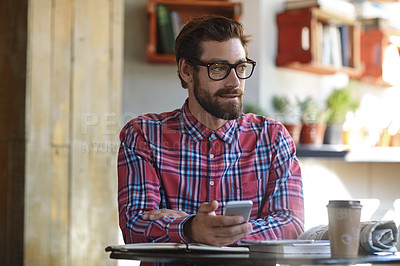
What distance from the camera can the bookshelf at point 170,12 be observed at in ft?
11.9

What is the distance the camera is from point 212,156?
1.80 metres

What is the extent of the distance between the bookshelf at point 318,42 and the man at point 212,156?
2116 millimetres

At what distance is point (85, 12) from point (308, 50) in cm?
165

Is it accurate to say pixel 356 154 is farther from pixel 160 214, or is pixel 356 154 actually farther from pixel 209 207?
pixel 209 207

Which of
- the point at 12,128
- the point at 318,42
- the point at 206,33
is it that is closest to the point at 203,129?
the point at 206,33

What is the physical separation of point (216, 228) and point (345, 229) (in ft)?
0.91

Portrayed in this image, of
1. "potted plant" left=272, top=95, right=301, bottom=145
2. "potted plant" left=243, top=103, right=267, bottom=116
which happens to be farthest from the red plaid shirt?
"potted plant" left=272, top=95, right=301, bottom=145

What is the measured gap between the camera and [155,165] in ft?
5.83

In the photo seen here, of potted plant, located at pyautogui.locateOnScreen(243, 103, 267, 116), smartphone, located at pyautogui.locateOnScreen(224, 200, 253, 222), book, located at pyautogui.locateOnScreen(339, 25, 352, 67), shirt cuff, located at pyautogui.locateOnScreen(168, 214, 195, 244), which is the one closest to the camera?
smartphone, located at pyautogui.locateOnScreen(224, 200, 253, 222)

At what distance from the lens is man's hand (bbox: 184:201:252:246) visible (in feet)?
4.30

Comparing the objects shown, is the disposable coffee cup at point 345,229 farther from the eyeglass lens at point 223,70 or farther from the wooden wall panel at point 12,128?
the wooden wall panel at point 12,128

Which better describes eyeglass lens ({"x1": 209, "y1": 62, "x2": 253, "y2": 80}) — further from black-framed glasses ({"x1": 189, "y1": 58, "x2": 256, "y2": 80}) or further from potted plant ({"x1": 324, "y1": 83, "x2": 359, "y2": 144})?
potted plant ({"x1": 324, "y1": 83, "x2": 359, "y2": 144})

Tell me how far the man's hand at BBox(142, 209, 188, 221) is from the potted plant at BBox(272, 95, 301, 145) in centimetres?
227

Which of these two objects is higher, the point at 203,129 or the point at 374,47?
the point at 374,47
